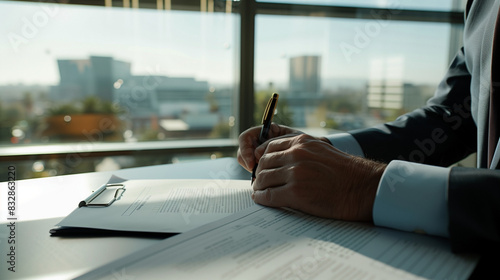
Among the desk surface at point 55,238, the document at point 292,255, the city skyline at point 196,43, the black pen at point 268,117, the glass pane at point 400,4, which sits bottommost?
the desk surface at point 55,238

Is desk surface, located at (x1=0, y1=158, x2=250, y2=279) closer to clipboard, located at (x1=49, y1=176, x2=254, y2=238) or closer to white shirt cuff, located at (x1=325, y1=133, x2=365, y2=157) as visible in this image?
clipboard, located at (x1=49, y1=176, x2=254, y2=238)

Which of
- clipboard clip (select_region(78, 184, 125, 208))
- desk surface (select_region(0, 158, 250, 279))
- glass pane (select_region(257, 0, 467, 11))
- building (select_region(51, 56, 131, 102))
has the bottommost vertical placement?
desk surface (select_region(0, 158, 250, 279))

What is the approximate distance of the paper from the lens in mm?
504

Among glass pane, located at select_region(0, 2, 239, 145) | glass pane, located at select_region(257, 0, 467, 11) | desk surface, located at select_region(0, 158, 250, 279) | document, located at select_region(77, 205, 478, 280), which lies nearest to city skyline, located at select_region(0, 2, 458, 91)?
glass pane, located at select_region(0, 2, 239, 145)

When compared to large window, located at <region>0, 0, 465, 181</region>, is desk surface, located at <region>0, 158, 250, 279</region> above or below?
below

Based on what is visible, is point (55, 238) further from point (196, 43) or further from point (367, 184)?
point (196, 43)

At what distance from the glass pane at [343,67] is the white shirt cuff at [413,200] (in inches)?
78.4

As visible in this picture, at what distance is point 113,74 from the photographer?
7.25 ft

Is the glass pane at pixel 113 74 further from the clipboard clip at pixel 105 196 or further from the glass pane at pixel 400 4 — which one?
the clipboard clip at pixel 105 196

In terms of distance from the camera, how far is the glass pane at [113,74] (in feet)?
6.61

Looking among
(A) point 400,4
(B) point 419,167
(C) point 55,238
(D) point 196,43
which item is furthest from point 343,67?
(C) point 55,238

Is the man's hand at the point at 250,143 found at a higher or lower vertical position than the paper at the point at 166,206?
higher

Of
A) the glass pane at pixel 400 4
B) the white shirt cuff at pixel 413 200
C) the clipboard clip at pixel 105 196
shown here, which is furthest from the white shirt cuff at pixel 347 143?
the glass pane at pixel 400 4

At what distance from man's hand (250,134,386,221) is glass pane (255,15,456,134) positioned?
1.90 meters
